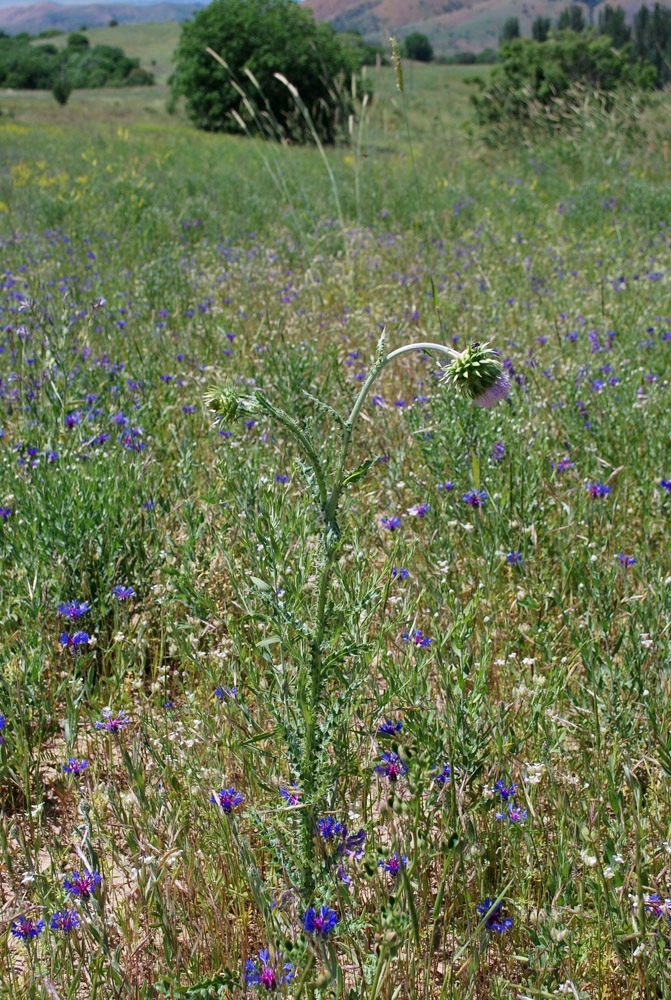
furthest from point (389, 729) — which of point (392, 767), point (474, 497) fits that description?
point (474, 497)

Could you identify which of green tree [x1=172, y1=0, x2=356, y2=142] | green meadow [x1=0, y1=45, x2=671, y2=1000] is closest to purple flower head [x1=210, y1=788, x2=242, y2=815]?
green meadow [x1=0, y1=45, x2=671, y2=1000]

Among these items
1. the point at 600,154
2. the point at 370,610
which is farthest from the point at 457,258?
the point at 370,610

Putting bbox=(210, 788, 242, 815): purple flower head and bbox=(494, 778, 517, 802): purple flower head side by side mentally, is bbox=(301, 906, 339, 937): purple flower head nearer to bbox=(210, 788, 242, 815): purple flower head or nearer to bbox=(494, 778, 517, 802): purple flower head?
bbox=(210, 788, 242, 815): purple flower head

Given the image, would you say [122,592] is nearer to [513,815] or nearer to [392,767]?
[392,767]

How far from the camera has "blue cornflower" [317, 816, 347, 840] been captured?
4.76 feet

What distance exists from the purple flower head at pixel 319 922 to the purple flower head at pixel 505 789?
18.9 inches

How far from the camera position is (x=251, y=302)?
5336 millimetres

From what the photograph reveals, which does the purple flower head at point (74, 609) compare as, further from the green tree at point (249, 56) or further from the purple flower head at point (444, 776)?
the green tree at point (249, 56)

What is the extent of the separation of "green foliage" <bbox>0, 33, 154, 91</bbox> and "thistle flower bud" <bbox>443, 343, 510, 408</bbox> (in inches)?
1617

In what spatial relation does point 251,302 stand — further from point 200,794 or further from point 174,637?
point 200,794

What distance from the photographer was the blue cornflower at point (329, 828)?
145 centimetres

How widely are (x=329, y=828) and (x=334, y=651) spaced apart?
327 mm

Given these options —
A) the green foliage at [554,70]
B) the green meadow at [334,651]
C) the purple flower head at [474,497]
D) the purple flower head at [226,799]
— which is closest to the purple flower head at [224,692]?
the green meadow at [334,651]

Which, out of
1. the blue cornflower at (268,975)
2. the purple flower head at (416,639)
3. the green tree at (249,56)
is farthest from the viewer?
the green tree at (249,56)
